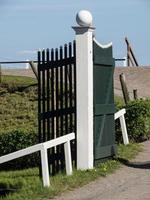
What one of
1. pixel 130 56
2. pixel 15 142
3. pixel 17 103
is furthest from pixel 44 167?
pixel 130 56

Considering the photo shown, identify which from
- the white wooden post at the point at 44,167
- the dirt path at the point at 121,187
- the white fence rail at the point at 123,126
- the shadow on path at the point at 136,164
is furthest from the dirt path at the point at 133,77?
the white wooden post at the point at 44,167

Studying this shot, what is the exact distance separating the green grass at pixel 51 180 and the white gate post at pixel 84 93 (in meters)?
0.33

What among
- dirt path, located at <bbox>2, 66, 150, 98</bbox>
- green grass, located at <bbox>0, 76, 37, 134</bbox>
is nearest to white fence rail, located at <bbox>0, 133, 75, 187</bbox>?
green grass, located at <bbox>0, 76, 37, 134</bbox>

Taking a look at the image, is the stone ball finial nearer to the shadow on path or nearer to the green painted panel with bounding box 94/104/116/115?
the green painted panel with bounding box 94/104/116/115

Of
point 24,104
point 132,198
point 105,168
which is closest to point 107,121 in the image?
point 105,168

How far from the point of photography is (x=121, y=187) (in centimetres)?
1059

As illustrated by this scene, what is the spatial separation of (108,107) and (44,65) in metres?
1.49

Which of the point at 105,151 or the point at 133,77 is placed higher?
the point at 133,77

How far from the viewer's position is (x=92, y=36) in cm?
1188

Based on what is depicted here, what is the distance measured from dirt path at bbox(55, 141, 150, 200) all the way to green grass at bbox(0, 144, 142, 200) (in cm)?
14

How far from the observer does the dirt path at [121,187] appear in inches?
392

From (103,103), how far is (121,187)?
2246mm

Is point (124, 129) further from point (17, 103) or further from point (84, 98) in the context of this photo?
point (17, 103)

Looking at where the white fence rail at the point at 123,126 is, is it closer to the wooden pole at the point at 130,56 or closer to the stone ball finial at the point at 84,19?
the stone ball finial at the point at 84,19
